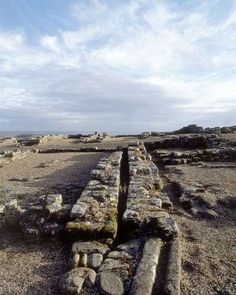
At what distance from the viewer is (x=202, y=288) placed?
15.4 ft

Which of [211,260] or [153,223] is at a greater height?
[153,223]

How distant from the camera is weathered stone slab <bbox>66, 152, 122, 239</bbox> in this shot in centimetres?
604

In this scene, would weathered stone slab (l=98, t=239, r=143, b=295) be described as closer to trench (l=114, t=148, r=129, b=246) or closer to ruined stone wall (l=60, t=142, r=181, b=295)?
ruined stone wall (l=60, t=142, r=181, b=295)

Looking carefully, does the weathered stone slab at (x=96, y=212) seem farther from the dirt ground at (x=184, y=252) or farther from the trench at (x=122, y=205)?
the dirt ground at (x=184, y=252)

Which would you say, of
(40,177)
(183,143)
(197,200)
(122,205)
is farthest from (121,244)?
(183,143)

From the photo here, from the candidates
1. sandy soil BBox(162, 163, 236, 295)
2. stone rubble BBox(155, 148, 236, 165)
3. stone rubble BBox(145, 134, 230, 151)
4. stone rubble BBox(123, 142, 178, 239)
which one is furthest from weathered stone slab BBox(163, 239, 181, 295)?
stone rubble BBox(145, 134, 230, 151)

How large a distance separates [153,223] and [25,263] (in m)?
2.29

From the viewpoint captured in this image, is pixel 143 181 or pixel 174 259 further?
pixel 143 181

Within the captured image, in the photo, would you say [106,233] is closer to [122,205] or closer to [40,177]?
[122,205]

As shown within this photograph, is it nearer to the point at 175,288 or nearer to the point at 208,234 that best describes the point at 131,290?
the point at 175,288

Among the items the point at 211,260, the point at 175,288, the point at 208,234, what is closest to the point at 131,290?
the point at 175,288

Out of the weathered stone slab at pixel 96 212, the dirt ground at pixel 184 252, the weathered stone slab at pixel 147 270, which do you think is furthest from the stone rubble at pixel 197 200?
the weathered stone slab at pixel 147 270

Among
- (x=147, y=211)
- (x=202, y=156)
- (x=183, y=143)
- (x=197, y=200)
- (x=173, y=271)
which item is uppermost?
(x=183, y=143)

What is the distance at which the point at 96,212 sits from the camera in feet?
22.1
